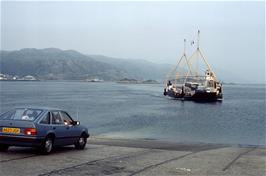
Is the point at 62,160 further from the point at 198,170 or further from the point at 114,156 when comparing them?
the point at 198,170

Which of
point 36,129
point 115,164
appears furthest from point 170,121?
point 115,164

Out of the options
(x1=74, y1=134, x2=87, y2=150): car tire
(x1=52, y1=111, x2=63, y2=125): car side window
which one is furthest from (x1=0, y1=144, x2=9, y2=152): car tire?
(x1=74, y1=134, x2=87, y2=150): car tire

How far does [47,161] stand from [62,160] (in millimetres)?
537

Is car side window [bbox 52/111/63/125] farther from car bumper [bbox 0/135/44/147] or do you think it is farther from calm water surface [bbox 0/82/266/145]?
calm water surface [bbox 0/82/266/145]

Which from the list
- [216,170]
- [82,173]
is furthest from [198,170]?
[82,173]

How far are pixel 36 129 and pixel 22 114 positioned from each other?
40.9 inches

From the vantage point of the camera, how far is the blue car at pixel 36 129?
12.9 metres

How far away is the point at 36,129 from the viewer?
12992mm

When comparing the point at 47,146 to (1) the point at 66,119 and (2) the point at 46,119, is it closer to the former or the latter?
(2) the point at 46,119

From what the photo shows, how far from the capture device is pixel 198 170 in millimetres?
11562

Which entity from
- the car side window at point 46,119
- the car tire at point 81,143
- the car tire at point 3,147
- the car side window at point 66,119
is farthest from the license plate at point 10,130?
the car tire at point 81,143

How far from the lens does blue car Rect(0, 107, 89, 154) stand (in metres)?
12.9

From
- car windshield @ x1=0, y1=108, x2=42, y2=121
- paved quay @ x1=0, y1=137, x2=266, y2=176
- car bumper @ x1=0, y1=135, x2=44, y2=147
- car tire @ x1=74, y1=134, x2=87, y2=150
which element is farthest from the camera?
car tire @ x1=74, y1=134, x2=87, y2=150

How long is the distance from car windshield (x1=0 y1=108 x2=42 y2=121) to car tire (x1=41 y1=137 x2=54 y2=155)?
2.61 feet
